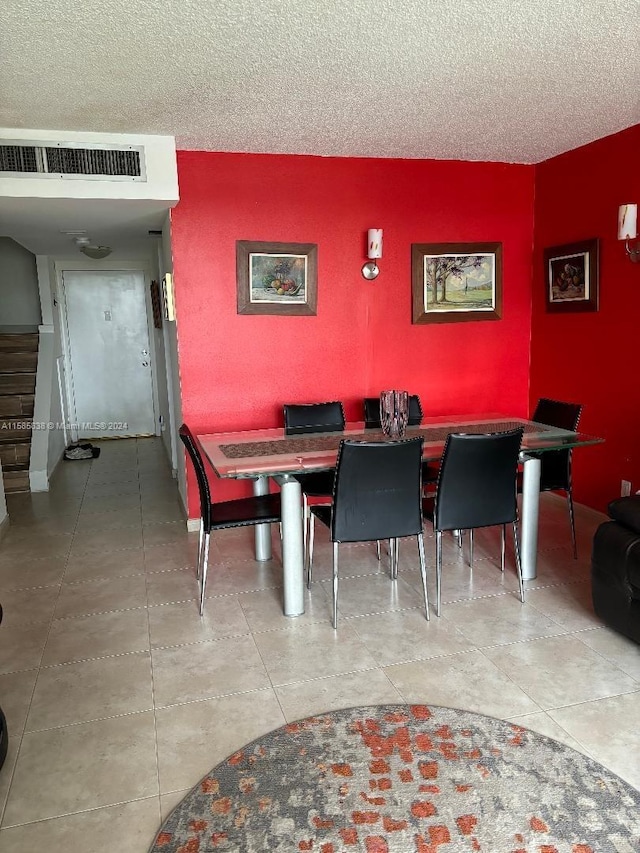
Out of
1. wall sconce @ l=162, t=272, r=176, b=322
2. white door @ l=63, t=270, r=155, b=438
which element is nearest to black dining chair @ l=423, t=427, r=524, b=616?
wall sconce @ l=162, t=272, r=176, b=322

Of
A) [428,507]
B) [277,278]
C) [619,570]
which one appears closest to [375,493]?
[428,507]

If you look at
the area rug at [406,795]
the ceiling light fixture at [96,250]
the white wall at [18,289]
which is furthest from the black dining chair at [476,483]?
the white wall at [18,289]

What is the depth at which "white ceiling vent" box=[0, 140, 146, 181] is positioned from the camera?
331 centimetres

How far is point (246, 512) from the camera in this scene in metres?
3.18

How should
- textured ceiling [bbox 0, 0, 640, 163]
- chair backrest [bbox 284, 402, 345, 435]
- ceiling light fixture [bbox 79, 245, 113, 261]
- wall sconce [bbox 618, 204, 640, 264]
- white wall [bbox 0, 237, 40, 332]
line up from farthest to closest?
white wall [bbox 0, 237, 40, 332] < ceiling light fixture [bbox 79, 245, 113, 261] < chair backrest [bbox 284, 402, 345, 435] < wall sconce [bbox 618, 204, 640, 264] < textured ceiling [bbox 0, 0, 640, 163]

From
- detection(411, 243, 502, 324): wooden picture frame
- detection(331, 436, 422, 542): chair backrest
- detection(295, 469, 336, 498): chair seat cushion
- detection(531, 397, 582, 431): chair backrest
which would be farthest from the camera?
detection(411, 243, 502, 324): wooden picture frame

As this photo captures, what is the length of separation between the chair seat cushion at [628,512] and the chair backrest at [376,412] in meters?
1.33

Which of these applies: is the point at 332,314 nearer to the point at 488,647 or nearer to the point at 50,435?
the point at 488,647

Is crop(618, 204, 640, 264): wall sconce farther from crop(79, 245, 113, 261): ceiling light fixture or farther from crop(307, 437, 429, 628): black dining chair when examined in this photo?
crop(79, 245, 113, 261): ceiling light fixture

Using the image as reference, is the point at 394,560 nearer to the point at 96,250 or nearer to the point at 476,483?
the point at 476,483

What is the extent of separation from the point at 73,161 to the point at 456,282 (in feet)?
8.64

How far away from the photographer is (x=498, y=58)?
258 centimetres

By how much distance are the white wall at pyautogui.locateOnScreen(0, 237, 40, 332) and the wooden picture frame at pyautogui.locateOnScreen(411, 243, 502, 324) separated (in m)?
4.56

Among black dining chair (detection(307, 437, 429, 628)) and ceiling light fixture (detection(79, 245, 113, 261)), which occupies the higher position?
ceiling light fixture (detection(79, 245, 113, 261))
